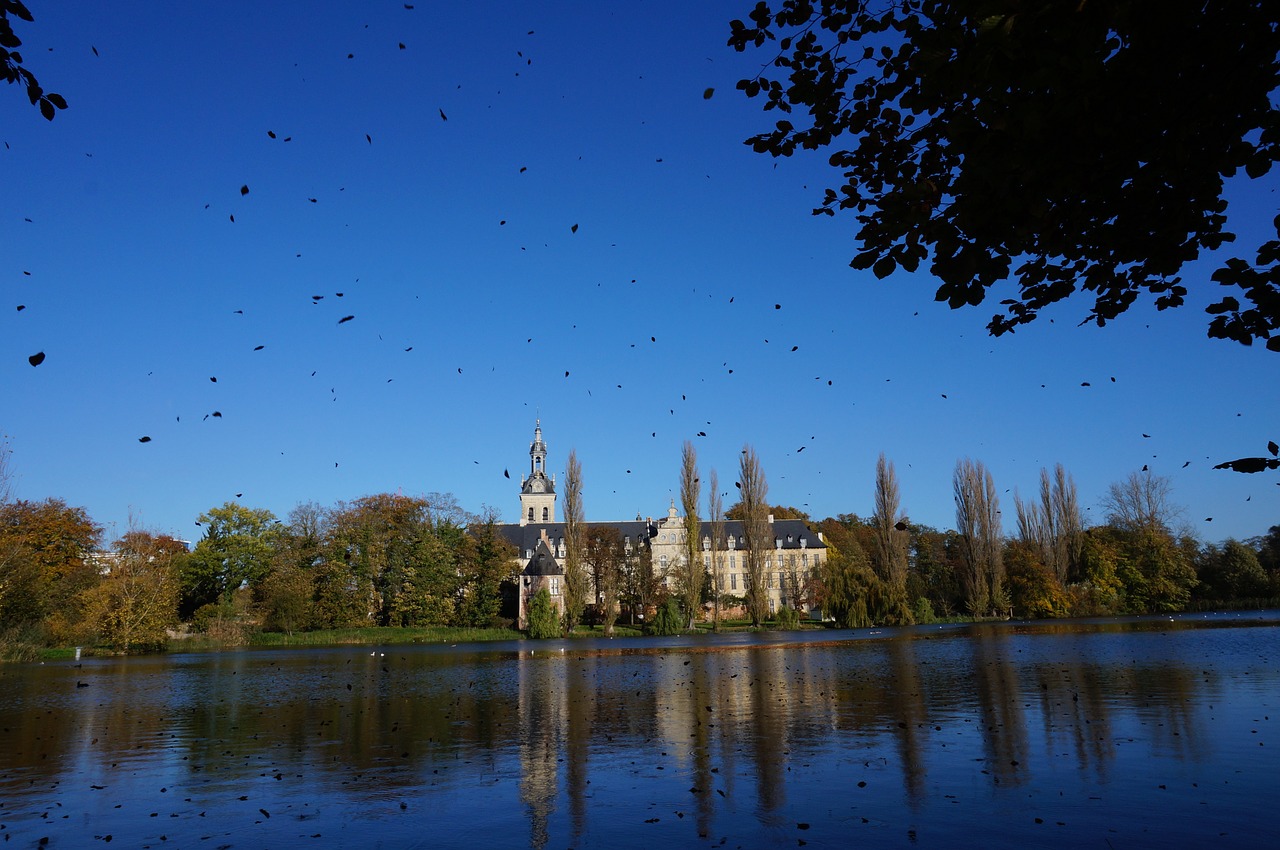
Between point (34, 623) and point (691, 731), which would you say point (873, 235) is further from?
point (34, 623)

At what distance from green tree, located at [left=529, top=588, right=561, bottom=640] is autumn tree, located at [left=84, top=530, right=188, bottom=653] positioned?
24.4 meters

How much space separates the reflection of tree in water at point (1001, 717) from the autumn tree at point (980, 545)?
4577 cm

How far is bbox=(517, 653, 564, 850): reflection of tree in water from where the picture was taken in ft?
27.7

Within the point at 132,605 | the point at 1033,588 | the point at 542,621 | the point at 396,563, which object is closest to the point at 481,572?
the point at 396,563

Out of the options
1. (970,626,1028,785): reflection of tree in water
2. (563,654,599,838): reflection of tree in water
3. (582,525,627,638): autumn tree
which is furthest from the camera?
(582,525,627,638): autumn tree

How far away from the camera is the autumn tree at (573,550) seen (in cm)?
6278

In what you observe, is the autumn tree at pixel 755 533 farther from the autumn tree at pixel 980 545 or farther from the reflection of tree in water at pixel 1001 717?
the reflection of tree in water at pixel 1001 717

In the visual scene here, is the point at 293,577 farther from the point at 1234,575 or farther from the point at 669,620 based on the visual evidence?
the point at 1234,575

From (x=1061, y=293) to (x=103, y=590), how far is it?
5667 cm

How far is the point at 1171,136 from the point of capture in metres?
5.41

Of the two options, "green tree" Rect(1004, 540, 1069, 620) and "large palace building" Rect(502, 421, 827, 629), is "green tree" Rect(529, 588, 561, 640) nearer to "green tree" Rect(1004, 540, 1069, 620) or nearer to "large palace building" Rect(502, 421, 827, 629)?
"large palace building" Rect(502, 421, 827, 629)

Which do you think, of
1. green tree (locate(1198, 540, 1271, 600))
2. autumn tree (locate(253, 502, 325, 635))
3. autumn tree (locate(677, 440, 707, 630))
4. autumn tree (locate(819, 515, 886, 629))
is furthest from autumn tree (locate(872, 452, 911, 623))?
autumn tree (locate(253, 502, 325, 635))

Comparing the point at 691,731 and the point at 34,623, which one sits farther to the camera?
the point at 34,623

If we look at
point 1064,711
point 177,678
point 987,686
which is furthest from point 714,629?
point 1064,711
